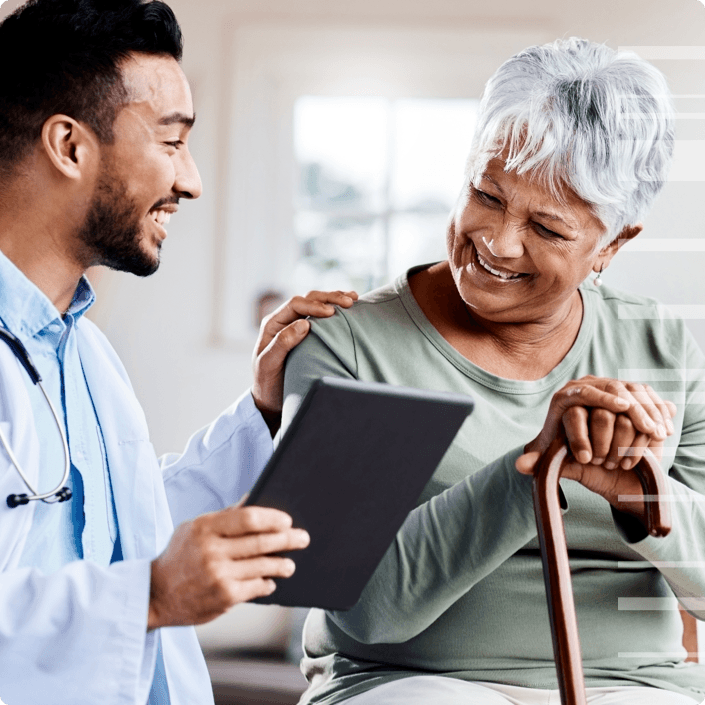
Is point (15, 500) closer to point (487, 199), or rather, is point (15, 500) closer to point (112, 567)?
point (112, 567)

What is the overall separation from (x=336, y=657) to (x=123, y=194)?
1.85ft

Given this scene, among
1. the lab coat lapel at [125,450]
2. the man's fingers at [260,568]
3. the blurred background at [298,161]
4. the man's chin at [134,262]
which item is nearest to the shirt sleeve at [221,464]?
the lab coat lapel at [125,450]

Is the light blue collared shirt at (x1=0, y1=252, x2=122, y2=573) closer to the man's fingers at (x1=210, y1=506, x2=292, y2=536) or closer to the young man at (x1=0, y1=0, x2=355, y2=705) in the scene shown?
the young man at (x1=0, y1=0, x2=355, y2=705)

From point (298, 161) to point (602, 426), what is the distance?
2114mm

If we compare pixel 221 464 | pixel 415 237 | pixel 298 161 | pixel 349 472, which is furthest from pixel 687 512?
pixel 298 161

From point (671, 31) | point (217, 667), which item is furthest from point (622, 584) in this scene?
point (671, 31)

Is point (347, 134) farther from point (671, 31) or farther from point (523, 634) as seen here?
point (523, 634)

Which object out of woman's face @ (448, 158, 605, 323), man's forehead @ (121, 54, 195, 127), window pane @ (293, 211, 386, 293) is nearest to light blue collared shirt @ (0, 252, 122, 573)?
man's forehead @ (121, 54, 195, 127)

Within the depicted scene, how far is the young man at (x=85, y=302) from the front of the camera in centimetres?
79

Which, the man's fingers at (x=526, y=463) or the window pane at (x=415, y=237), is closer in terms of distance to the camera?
the man's fingers at (x=526, y=463)

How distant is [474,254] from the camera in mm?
985

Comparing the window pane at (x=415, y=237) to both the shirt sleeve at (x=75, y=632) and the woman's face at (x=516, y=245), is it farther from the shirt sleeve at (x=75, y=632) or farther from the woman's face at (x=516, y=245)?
the shirt sleeve at (x=75, y=632)

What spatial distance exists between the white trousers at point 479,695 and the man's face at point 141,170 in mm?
540

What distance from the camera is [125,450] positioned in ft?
3.34
